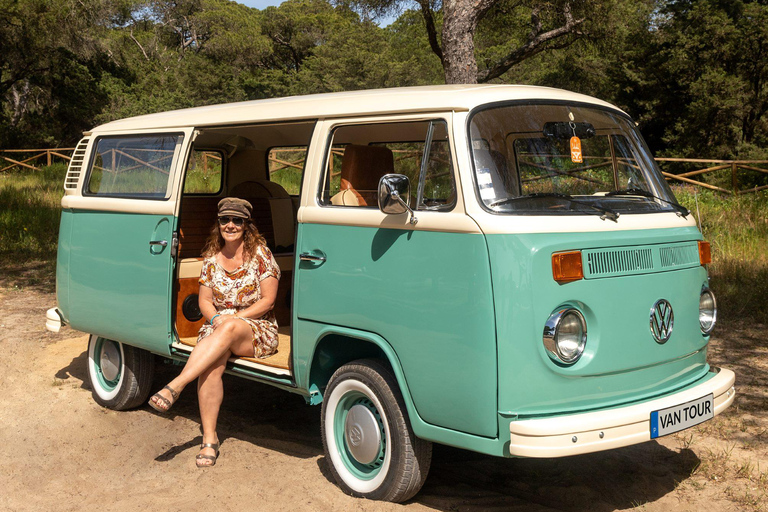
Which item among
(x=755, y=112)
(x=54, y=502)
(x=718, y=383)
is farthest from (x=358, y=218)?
(x=755, y=112)

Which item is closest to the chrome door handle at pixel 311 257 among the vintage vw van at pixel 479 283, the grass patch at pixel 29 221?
the vintage vw van at pixel 479 283

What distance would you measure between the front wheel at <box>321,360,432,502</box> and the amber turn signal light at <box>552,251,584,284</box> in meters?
1.10

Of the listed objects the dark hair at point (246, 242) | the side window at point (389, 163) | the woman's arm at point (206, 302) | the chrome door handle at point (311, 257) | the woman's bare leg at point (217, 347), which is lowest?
the woman's bare leg at point (217, 347)

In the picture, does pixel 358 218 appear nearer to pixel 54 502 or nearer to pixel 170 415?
pixel 54 502

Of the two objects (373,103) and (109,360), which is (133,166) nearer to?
(109,360)

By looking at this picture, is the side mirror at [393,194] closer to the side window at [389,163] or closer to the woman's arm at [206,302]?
the side window at [389,163]

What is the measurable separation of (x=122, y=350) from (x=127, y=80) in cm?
2895

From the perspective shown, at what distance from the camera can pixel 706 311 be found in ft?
15.5

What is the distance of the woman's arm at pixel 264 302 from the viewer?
5488 millimetres

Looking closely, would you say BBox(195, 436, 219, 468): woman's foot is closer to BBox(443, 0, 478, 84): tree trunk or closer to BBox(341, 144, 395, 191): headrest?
BBox(341, 144, 395, 191): headrest

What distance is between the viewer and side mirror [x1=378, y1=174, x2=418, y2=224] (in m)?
4.11

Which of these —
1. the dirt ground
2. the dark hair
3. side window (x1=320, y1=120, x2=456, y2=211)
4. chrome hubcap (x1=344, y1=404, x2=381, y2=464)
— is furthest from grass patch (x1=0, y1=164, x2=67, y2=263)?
chrome hubcap (x1=344, y1=404, x2=381, y2=464)

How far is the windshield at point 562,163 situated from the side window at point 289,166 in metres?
2.72

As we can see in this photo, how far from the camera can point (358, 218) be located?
448 centimetres
